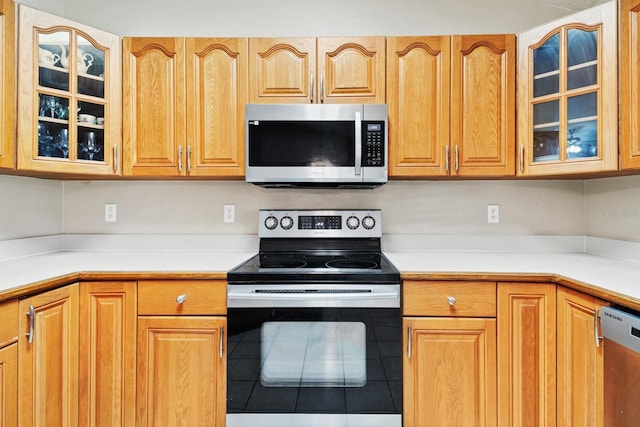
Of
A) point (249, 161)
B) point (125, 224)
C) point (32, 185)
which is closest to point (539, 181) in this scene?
point (249, 161)

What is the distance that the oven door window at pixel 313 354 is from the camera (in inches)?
59.6

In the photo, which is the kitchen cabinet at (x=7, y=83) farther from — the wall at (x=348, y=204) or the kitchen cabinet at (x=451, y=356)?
the kitchen cabinet at (x=451, y=356)

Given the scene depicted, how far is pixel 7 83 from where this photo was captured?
1.52m

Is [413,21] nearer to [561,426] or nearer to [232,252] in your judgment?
[232,252]

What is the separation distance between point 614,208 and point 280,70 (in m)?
1.92

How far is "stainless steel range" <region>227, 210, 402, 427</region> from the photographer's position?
4.91ft

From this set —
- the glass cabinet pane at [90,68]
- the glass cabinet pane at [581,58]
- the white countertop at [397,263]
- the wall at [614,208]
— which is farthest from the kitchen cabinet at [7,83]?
the wall at [614,208]

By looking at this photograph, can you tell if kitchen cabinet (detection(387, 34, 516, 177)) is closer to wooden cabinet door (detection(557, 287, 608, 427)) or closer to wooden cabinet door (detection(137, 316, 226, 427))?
wooden cabinet door (detection(557, 287, 608, 427))

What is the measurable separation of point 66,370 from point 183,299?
537 mm

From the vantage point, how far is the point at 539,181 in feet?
7.00

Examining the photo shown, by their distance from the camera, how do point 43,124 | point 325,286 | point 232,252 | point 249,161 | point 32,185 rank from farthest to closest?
point 232,252, point 32,185, point 249,161, point 43,124, point 325,286

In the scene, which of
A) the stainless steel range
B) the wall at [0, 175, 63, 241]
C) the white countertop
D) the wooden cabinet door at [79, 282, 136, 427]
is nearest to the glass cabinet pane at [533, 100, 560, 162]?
the white countertop

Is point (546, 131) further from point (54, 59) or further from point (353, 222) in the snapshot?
point (54, 59)

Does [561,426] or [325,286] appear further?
[325,286]
